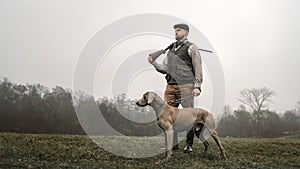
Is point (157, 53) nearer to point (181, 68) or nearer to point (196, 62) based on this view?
A: point (181, 68)

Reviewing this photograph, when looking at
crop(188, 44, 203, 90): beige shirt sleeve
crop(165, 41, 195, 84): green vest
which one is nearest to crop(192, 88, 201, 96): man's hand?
crop(188, 44, 203, 90): beige shirt sleeve

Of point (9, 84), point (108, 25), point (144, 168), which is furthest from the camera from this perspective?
point (9, 84)

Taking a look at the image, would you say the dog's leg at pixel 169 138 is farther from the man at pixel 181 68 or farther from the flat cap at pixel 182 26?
the flat cap at pixel 182 26

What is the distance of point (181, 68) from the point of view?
28.4ft

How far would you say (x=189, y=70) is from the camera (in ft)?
28.5

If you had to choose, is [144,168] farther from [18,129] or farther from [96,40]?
[18,129]

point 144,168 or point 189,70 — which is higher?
point 189,70

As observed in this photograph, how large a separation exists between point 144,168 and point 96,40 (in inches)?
120

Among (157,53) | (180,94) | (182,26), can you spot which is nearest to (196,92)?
(180,94)

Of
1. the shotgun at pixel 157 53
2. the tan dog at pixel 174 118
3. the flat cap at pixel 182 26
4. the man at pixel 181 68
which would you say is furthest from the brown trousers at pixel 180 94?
the flat cap at pixel 182 26

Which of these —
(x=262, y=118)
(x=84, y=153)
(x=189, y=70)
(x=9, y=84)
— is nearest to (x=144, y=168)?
(x=84, y=153)

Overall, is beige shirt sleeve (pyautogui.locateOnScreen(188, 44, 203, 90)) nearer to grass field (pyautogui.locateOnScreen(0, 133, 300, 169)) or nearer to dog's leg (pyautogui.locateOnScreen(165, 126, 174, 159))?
dog's leg (pyautogui.locateOnScreen(165, 126, 174, 159))

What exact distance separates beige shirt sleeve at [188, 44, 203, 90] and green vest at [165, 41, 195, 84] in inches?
4.7

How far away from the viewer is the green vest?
8.65 metres
